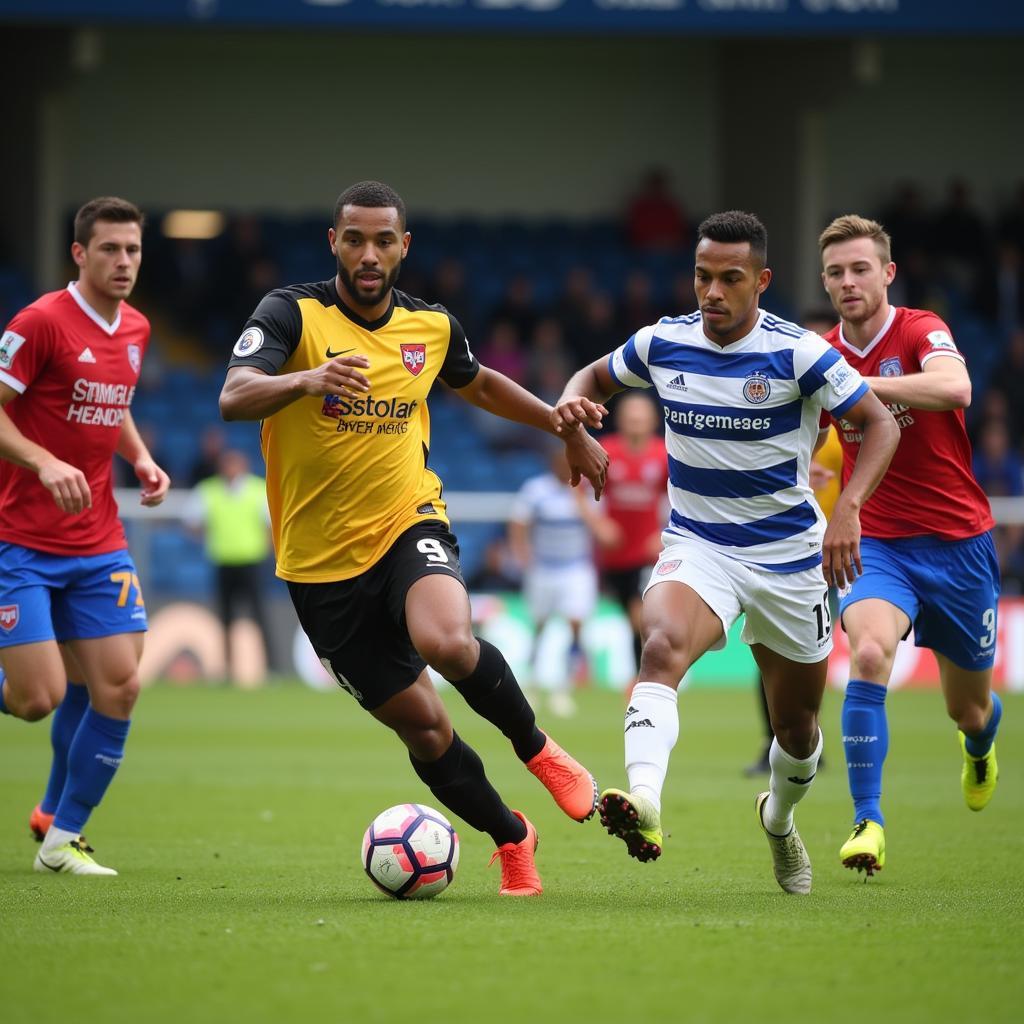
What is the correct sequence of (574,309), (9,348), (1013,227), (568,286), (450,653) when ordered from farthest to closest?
(1013,227) < (568,286) < (574,309) < (9,348) < (450,653)

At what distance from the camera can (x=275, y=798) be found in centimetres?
1028

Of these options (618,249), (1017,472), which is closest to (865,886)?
(1017,472)

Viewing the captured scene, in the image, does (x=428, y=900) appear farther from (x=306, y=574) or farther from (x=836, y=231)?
(x=836, y=231)

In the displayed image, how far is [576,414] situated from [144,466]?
8.07 ft

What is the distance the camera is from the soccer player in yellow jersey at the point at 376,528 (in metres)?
6.28

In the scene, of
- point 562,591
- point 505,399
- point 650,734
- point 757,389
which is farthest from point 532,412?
point 562,591

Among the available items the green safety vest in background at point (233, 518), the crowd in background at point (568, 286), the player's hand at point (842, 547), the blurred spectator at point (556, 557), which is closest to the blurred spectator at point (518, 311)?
the crowd in background at point (568, 286)

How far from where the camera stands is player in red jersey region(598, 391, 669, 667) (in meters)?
15.0

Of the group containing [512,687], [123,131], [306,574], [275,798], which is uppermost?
[123,131]

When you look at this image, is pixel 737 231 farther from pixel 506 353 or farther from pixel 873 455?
pixel 506 353

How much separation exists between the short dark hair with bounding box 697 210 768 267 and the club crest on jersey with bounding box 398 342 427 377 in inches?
45.0

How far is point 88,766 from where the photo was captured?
24.2ft

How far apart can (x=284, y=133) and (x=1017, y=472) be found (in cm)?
1217

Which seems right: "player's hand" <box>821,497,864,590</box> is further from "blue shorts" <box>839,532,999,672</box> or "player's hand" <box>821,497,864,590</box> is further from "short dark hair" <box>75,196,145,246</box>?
"short dark hair" <box>75,196,145,246</box>
